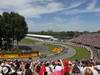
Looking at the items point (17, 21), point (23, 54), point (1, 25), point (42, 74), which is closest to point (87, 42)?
point (17, 21)

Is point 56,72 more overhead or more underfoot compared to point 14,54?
more overhead

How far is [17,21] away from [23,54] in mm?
38007

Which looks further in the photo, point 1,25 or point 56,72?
point 1,25

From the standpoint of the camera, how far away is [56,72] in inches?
519

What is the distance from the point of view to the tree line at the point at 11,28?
109 metres

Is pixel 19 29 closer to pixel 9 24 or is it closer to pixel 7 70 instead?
pixel 9 24

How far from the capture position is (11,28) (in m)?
111

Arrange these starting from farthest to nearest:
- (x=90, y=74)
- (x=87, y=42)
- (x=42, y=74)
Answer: (x=87, y=42)
(x=42, y=74)
(x=90, y=74)

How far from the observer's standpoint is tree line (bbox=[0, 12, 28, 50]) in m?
109

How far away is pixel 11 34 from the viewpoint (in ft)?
367

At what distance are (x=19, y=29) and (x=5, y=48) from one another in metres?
9.85

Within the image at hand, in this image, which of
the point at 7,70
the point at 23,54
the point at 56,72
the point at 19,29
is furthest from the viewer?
the point at 19,29

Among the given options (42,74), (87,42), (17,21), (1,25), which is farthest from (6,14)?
(42,74)

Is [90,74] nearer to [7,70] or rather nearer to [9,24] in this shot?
[7,70]
